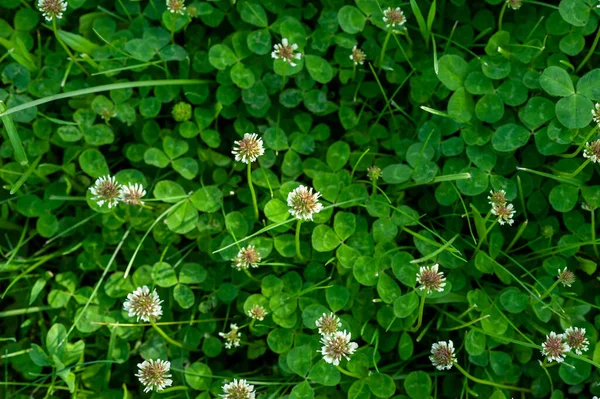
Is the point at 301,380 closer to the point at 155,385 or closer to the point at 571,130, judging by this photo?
the point at 155,385

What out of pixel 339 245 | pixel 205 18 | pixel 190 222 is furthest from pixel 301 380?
pixel 205 18

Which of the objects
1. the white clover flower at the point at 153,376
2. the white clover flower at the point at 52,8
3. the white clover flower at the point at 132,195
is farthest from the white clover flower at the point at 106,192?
the white clover flower at the point at 52,8

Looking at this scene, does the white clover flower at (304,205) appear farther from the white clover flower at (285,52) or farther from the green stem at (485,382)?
the green stem at (485,382)

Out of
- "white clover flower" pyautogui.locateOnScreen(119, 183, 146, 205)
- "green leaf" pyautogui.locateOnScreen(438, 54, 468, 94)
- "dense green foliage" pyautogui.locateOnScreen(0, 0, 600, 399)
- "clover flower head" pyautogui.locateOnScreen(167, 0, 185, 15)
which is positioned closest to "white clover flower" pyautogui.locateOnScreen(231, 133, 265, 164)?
"dense green foliage" pyautogui.locateOnScreen(0, 0, 600, 399)

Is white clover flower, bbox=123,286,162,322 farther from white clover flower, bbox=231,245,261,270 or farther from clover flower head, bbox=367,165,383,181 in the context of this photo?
clover flower head, bbox=367,165,383,181

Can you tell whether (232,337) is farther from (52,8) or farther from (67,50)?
(52,8)

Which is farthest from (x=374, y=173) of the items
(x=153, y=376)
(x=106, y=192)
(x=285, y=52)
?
(x=153, y=376)
